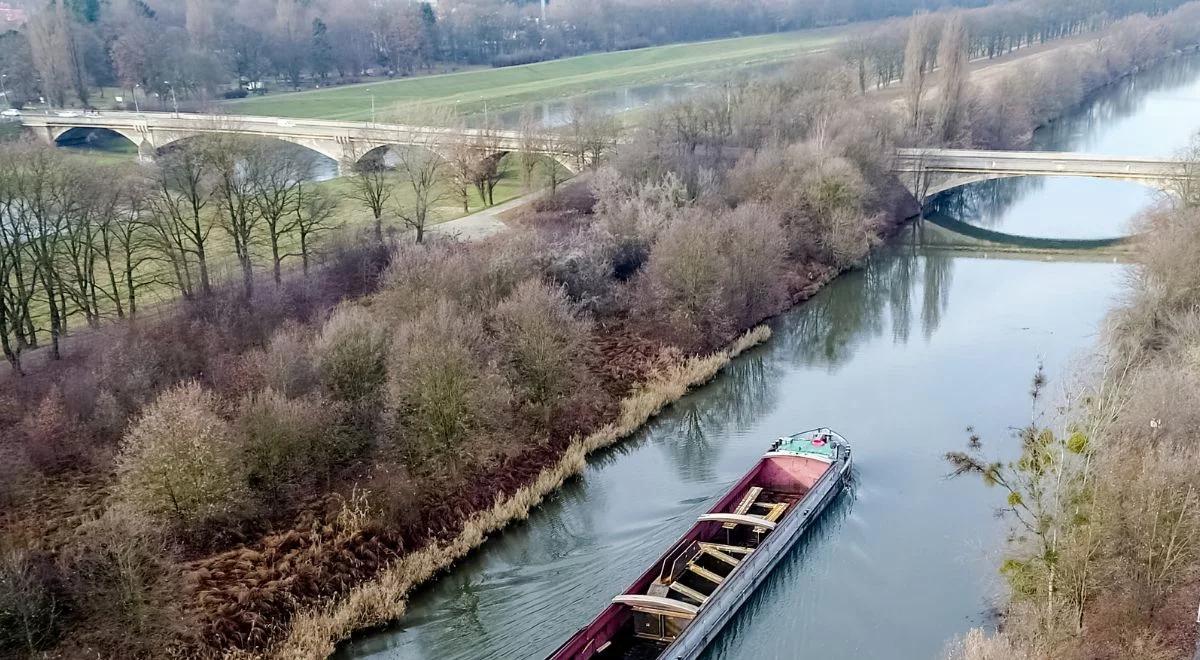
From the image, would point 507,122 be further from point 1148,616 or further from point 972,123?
point 1148,616

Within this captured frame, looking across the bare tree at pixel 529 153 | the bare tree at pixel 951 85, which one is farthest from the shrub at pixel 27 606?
the bare tree at pixel 951 85

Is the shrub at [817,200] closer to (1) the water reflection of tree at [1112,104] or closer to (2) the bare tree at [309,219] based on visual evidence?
(2) the bare tree at [309,219]

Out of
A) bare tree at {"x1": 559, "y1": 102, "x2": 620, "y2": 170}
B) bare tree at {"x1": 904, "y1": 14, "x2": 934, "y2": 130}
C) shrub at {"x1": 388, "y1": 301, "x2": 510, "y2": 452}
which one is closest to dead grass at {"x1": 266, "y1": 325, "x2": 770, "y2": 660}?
shrub at {"x1": 388, "y1": 301, "x2": 510, "y2": 452}

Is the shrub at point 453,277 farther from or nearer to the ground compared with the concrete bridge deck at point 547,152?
nearer to the ground

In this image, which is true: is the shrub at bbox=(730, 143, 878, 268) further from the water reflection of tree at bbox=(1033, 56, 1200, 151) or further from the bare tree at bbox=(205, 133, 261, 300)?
the water reflection of tree at bbox=(1033, 56, 1200, 151)

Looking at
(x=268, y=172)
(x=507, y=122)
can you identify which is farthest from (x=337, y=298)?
(x=507, y=122)
